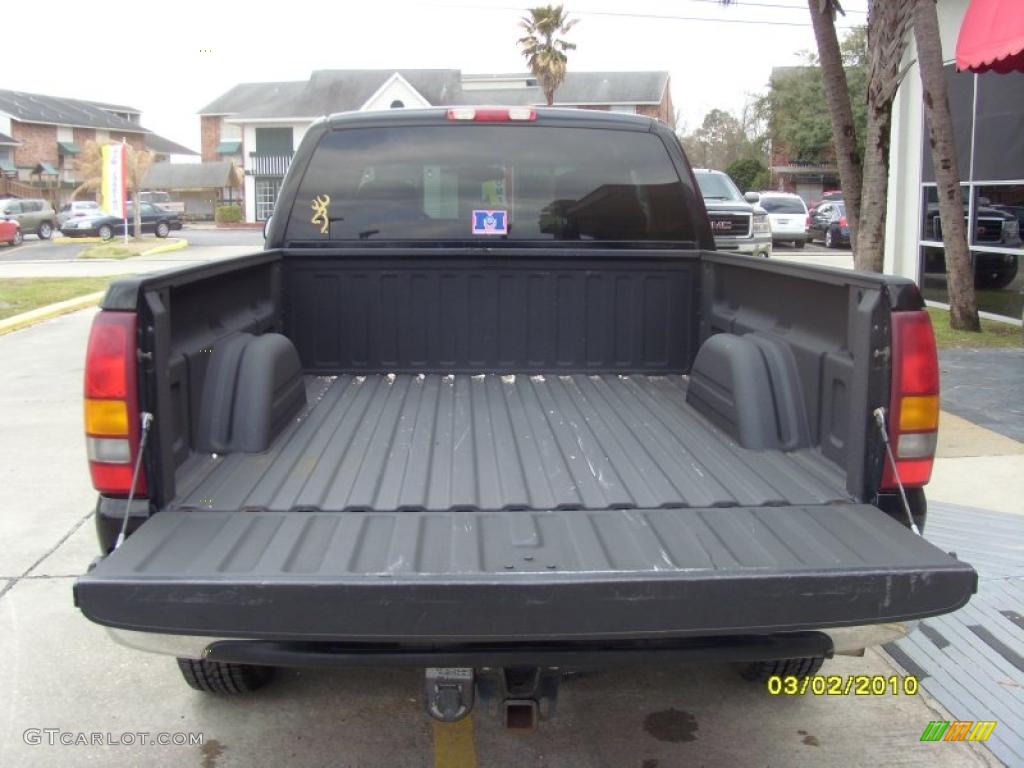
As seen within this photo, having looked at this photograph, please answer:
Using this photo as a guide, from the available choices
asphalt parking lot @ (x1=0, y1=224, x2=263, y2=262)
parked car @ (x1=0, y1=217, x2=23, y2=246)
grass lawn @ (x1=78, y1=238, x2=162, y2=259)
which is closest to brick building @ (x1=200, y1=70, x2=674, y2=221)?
asphalt parking lot @ (x1=0, y1=224, x2=263, y2=262)

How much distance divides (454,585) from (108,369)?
3.77 feet

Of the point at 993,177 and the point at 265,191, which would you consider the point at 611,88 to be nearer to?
the point at 265,191

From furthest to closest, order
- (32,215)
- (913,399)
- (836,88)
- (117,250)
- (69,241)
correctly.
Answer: (32,215), (69,241), (117,250), (836,88), (913,399)

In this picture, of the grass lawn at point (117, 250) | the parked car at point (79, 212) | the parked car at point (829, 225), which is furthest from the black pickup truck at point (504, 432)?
the parked car at point (79, 212)

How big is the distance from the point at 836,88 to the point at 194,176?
6055cm

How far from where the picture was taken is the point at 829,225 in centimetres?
3247

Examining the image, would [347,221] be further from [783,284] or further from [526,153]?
[783,284]

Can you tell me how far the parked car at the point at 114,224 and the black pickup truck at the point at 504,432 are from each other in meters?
39.3

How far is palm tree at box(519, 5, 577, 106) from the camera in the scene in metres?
47.0

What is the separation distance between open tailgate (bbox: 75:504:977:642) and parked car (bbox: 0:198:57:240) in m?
42.7

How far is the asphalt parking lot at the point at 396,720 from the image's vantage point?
141 inches

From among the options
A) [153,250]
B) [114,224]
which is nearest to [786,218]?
[153,250]

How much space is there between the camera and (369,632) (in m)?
2.48

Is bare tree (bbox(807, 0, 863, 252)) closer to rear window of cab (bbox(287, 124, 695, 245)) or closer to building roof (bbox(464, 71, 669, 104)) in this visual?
rear window of cab (bbox(287, 124, 695, 245))
